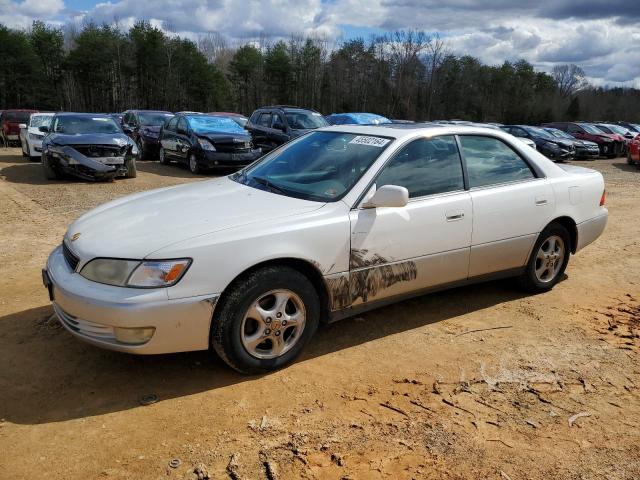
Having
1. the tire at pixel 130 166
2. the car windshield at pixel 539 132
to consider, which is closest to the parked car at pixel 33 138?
the tire at pixel 130 166

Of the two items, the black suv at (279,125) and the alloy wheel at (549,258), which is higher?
the black suv at (279,125)

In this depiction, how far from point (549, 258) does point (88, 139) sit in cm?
1029

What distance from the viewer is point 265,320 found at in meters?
Answer: 3.40

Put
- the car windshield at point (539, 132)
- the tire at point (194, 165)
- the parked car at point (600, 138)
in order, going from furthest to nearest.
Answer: the parked car at point (600, 138) < the car windshield at point (539, 132) < the tire at point (194, 165)

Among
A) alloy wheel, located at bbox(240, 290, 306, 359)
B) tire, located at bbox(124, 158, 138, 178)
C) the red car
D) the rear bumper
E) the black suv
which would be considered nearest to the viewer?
alloy wheel, located at bbox(240, 290, 306, 359)

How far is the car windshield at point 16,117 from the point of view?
74.6 feet

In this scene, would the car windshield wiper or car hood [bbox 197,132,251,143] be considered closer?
the car windshield wiper

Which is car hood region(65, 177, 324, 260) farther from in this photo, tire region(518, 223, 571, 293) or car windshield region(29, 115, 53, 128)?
car windshield region(29, 115, 53, 128)

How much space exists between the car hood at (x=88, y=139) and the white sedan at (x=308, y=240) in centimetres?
849

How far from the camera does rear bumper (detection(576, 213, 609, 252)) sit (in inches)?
206

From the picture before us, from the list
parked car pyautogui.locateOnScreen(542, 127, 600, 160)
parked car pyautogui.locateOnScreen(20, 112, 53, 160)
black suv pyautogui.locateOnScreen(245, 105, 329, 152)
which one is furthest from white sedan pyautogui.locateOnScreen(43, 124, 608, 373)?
parked car pyautogui.locateOnScreen(542, 127, 600, 160)

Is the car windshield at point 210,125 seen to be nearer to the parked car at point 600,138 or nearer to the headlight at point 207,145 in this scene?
the headlight at point 207,145

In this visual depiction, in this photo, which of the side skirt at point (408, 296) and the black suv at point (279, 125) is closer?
the side skirt at point (408, 296)

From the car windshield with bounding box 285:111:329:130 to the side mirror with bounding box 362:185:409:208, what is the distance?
1190 cm
